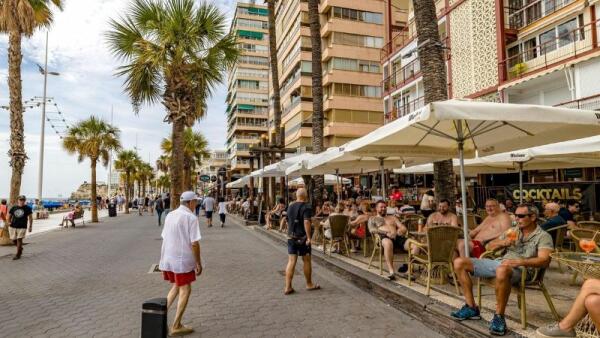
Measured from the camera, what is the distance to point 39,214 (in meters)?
27.2

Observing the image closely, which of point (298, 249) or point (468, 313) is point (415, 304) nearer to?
point (468, 313)

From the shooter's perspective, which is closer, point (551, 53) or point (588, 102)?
point (588, 102)

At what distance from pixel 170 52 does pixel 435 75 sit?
6381 millimetres

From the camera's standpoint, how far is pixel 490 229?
6273 millimetres

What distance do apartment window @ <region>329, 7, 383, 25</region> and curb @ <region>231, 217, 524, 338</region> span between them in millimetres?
37517

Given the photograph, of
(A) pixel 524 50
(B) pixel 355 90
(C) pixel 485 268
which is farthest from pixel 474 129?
(B) pixel 355 90

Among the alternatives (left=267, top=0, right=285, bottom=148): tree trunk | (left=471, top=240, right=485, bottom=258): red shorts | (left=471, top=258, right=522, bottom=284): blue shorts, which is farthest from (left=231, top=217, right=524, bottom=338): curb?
(left=267, top=0, right=285, bottom=148): tree trunk

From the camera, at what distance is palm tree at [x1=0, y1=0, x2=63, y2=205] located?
45.1 ft

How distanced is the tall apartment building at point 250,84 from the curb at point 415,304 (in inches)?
2703

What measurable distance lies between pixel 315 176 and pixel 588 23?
1296 centimetres

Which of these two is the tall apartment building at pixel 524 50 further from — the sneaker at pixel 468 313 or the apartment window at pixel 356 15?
the apartment window at pixel 356 15

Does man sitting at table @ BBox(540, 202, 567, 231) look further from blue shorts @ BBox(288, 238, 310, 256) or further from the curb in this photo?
blue shorts @ BBox(288, 238, 310, 256)

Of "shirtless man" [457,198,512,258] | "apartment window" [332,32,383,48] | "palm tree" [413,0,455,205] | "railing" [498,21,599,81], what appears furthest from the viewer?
"apartment window" [332,32,383,48]

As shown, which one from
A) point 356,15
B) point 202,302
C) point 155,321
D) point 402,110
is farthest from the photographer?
point 356,15
